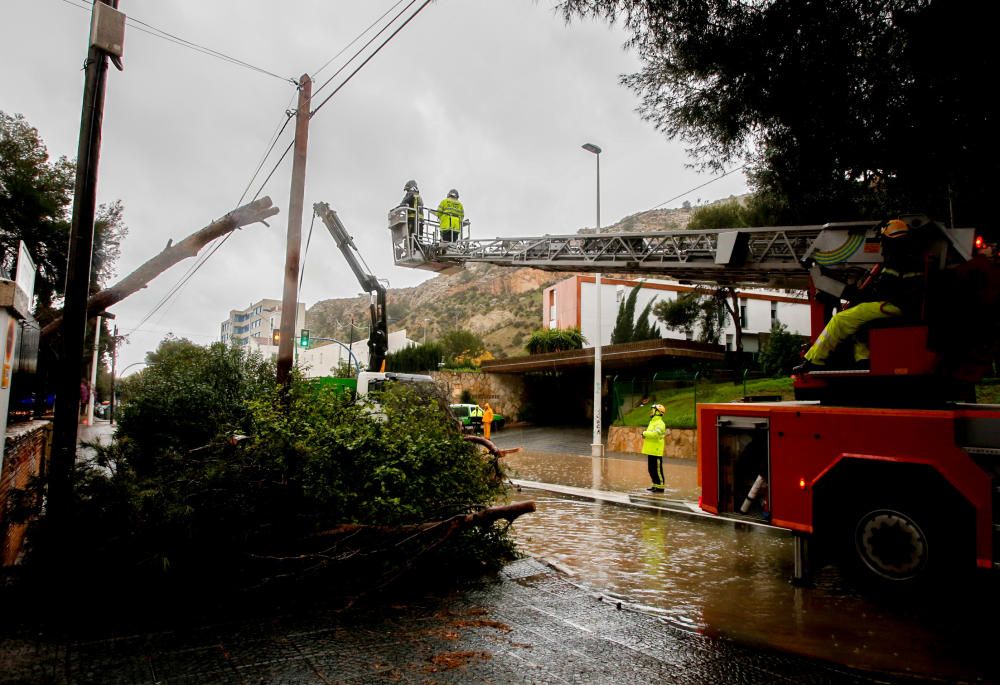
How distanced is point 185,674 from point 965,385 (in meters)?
6.59

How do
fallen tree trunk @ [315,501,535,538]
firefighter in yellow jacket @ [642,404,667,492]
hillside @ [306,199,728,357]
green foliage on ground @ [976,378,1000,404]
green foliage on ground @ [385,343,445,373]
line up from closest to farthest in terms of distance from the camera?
fallen tree trunk @ [315,501,535,538] → firefighter in yellow jacket @ [642,404,667,492] → green foliage on ground @ [976,378,1000,404] → green foliage on ground @ [385,343,445,373] → hillside @ [306,199,728,357]

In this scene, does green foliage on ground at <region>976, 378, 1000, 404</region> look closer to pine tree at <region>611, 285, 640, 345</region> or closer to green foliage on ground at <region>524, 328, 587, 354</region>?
pine tree at <region>611, 285, 640, 345</region>

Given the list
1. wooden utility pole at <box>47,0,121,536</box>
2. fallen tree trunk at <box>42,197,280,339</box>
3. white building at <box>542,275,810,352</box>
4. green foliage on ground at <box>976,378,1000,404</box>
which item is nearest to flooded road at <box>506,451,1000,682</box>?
wooden utility pole at <box>47,0,121,536</box>

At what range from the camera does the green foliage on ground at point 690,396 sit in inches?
843

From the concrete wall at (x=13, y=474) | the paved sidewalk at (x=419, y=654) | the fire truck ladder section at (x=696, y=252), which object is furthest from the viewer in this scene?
the fire truck ladder section at (x=696, y=252)

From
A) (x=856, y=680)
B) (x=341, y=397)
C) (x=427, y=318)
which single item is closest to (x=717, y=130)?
(x=341, y=397)

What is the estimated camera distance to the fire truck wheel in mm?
4812

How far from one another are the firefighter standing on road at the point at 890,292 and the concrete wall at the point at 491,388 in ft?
97.1

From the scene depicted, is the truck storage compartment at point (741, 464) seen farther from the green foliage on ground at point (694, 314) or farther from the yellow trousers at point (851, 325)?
the green foliage on ground at point (694, 314)

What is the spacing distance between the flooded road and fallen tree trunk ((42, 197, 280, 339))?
7026 mm

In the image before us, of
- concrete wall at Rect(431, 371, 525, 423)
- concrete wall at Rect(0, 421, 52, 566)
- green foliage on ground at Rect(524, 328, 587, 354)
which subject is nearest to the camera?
concrete wall at Rect(0, 421, 52, 566)

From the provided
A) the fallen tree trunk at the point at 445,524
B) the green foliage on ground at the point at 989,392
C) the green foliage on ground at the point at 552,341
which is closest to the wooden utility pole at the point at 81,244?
the fallen tree trunk at the point at 445,524

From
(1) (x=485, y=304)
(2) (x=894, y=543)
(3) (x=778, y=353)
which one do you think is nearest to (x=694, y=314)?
(3) (x=778, y=353)

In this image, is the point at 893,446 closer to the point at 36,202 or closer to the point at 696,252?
the point at 696,252
